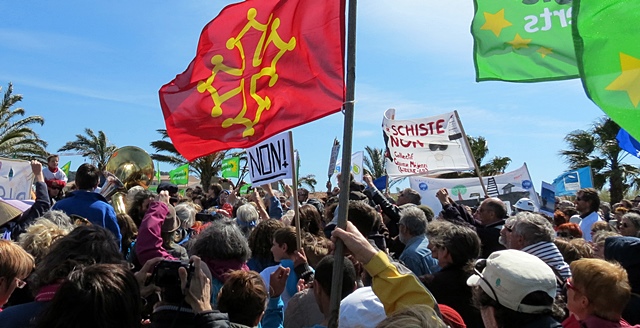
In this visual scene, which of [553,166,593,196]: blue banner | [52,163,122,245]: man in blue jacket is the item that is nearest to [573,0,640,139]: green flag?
[52,163,122,245]: man in blue jacket

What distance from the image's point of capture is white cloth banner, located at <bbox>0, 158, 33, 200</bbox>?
9.28 metres

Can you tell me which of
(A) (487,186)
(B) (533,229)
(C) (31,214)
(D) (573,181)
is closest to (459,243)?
(B) (533,229)

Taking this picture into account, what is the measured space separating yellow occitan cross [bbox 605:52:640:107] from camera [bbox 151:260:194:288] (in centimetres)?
265

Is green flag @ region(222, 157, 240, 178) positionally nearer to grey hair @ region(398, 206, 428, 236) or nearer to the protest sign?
the protest sign

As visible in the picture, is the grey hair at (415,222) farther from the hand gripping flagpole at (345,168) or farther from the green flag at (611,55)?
the hand gripping flagpole at (345,168)

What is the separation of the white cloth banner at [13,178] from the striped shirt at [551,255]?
7.96 meters

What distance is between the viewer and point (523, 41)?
201 inches

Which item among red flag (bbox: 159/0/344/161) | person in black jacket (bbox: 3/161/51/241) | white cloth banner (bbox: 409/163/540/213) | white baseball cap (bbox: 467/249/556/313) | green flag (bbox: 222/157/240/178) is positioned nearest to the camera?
white baseball cap (bbox: 467/249/556/313)

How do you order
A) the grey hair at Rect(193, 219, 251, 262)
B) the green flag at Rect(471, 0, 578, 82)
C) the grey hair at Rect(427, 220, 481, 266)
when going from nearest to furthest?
the grey hair at Rect(193, 219, 251, 262) < the grey hair at Rect(427, 220, 481, 266) < the green flag at Rect(471, 0, 578, 82)

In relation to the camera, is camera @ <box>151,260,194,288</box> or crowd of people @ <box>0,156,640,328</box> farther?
camera @ <box>151,260,194,288</box>

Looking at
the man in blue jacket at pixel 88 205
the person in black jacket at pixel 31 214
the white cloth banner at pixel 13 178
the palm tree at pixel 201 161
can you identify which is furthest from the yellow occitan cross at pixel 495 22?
the palm tree at pixel 201 161

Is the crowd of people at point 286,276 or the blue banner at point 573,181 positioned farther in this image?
the blue banner at point 573,181

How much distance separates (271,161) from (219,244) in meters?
2.19

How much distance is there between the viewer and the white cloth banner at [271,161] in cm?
559
